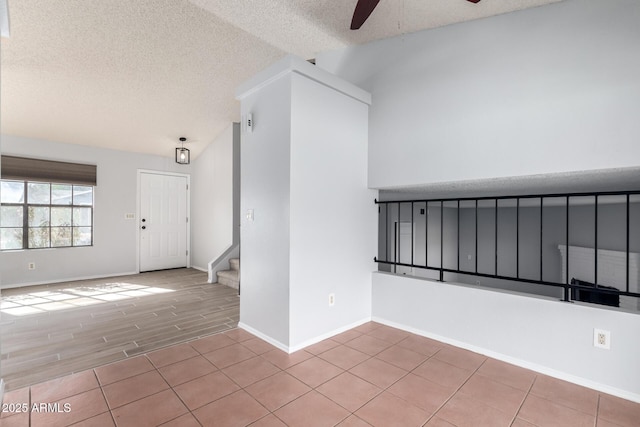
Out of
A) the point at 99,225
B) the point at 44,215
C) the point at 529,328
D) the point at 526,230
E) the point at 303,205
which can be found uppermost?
the point at 303,205

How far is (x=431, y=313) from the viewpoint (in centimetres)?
288

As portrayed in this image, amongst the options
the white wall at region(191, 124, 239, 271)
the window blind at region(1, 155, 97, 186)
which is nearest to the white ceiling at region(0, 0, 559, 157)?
the window blind at region(1, 155, 97, 186)

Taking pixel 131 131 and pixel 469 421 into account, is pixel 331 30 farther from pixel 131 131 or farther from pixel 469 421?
pixel 131 131

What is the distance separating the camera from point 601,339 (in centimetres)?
206

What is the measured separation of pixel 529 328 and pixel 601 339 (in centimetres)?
42

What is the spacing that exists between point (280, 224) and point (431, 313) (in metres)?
1.72

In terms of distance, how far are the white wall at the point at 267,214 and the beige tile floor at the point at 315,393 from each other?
1.34 feet

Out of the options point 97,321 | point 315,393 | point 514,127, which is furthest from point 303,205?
point 97,321

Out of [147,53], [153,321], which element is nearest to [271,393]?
[153,321]

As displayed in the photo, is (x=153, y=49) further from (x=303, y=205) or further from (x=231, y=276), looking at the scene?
(x=231, y=276)

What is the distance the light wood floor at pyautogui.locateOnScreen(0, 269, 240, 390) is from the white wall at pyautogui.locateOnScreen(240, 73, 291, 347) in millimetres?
643

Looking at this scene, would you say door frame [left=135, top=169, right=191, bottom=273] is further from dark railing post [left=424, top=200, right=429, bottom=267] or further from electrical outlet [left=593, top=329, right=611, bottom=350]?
electrical outlet [left=593, top=329, right=611, bottom=350]

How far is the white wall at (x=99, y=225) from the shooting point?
4837mm

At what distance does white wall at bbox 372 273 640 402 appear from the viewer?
Result: 2.00 m
